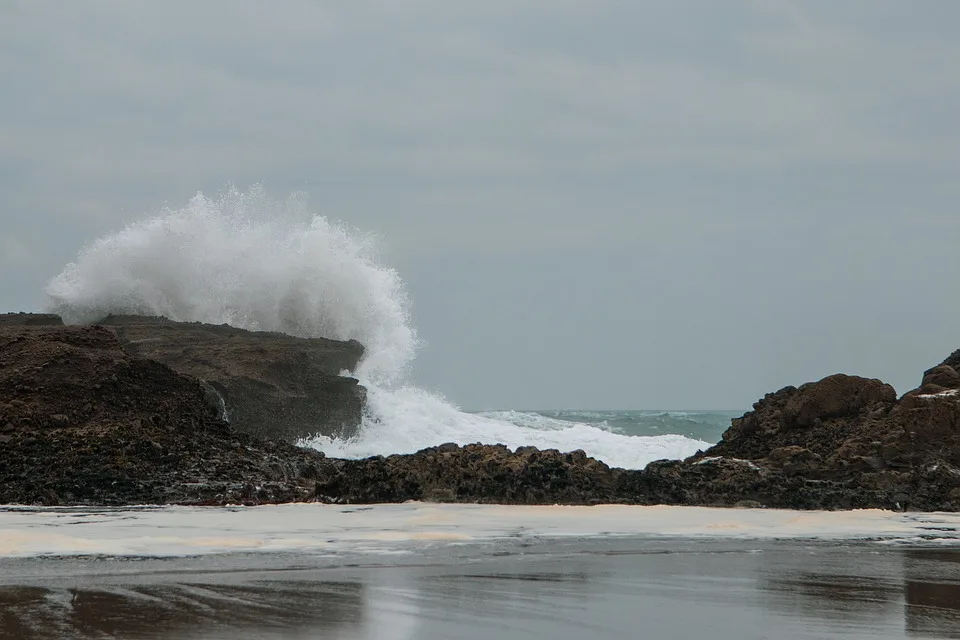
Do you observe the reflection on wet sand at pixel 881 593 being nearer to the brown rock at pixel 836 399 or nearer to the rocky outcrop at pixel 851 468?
the rocky outcrop at pixel 851 468

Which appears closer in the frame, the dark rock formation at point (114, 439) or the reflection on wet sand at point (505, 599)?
the reflection on wet sand at point (505, 599)

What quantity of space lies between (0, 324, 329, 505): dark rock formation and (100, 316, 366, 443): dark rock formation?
11.1ft

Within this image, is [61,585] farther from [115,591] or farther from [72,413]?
[72,413]

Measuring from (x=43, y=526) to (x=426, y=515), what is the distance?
3.32 m

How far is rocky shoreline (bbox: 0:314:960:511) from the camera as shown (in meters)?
12.0

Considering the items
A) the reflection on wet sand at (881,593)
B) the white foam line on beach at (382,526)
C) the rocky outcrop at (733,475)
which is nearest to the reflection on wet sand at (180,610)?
the white foam line on beach at (382,526)

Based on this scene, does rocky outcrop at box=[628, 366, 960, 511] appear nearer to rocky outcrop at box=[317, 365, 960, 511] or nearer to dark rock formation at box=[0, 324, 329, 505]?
rocky outcrop at box=[317, 365, 960, 511]

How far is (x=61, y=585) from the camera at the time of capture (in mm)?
6051

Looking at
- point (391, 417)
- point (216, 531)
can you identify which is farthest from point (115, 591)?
point (391, 417)

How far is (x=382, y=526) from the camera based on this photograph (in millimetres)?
9500

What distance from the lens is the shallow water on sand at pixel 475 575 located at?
502 cm

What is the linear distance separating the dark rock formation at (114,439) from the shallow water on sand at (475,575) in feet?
5.82

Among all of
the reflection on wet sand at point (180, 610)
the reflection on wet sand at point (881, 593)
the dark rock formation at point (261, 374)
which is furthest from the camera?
the dark rock formation at point (261, 374)

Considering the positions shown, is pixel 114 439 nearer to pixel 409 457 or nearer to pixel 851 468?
pixel 409 457
